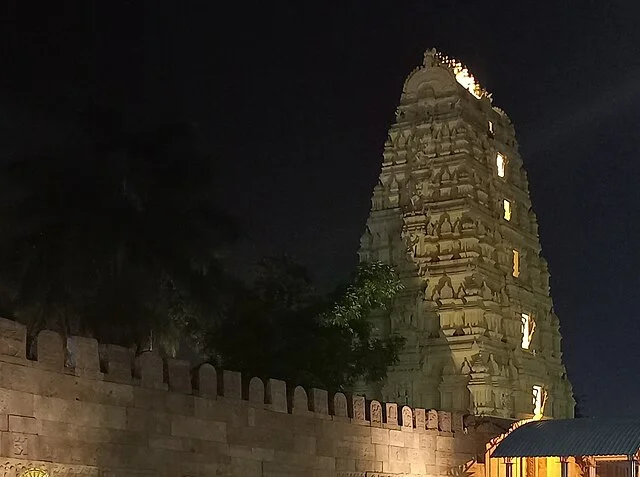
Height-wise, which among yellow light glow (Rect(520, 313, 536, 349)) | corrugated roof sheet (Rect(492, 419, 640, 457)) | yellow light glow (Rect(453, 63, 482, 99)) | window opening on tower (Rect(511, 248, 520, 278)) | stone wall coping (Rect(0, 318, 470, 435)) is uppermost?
yellow light glow (Rect(453, 63, 482, 99))

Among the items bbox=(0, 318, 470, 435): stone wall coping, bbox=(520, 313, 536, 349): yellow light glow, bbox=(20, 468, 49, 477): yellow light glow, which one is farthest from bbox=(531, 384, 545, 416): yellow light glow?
bbox=(20, 468, 49, 477): yellow light glow

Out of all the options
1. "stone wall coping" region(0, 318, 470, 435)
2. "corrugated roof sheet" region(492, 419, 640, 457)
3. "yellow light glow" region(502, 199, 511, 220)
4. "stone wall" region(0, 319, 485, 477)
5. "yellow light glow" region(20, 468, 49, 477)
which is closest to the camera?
"yellow light glow" region(20, 468, 49, 477)

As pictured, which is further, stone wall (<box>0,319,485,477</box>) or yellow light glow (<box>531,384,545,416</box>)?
yellow light glow (<box>531,384,545,416</box>)

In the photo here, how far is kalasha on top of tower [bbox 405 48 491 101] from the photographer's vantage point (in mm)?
45438

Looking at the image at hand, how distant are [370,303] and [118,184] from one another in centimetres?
1351

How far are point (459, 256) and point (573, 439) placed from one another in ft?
77.2

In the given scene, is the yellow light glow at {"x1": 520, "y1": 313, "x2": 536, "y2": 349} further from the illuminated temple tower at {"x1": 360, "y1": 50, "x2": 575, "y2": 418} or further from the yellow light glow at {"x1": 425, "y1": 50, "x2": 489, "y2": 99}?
the yellow light glow at {"x1": 425, "y1": 50, "x2": 489, "y2": 99}

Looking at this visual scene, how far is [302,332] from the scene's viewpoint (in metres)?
27.4

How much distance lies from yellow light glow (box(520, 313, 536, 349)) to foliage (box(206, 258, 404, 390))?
12907 millimetres

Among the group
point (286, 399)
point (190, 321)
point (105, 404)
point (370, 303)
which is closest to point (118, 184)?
point (190, 321)

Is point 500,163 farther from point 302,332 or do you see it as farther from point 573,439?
point 573,439

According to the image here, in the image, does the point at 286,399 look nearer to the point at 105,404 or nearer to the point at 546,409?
the point at 105,404

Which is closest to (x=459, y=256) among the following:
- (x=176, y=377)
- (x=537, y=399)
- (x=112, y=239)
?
(x=537, y=399)

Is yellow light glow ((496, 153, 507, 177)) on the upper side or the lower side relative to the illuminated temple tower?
upper
